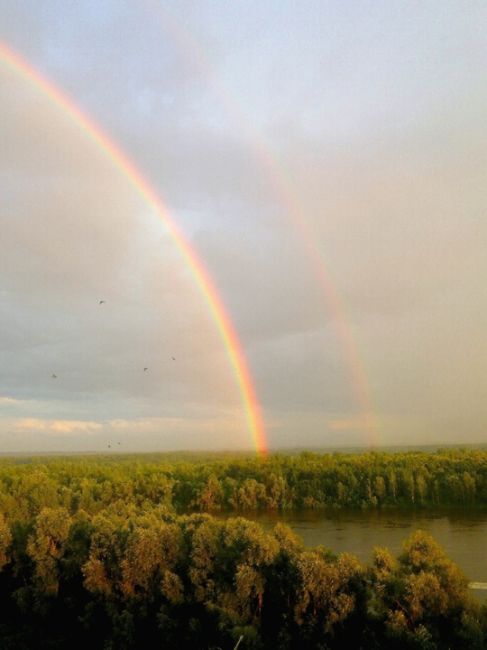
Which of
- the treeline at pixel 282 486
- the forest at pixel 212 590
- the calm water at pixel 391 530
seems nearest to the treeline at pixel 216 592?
the forest at pixel 212 590

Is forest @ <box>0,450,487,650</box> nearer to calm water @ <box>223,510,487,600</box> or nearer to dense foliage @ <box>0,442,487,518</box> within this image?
calm water @ <box>223,510,487,600</box>

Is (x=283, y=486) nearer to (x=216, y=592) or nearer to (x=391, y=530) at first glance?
(x=391, y=530)

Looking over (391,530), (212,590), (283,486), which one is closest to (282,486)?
(283,486)

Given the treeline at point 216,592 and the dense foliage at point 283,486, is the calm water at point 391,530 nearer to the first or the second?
the dense foliage at point 283,486

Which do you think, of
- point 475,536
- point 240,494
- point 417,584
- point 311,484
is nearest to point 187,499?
point 240,494

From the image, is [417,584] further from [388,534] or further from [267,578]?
[388,534]

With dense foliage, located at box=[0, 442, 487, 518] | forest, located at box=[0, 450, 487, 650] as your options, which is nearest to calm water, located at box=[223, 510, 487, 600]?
dense foliage, located at box=[0, 442, 487, 518]
